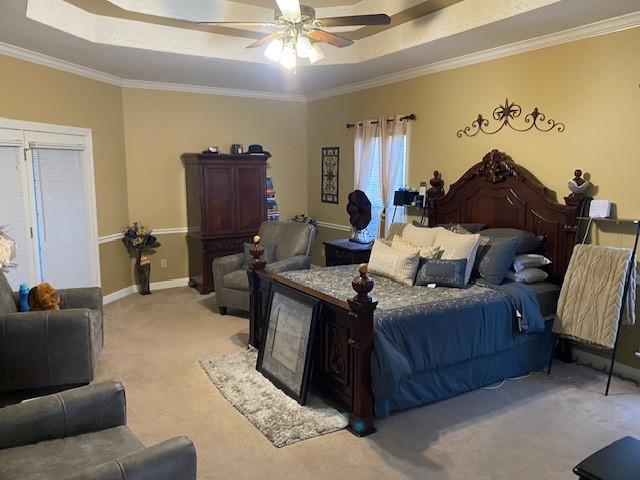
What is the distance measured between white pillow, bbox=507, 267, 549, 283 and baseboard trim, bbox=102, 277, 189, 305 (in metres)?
4.31

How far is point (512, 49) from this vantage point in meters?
4.34

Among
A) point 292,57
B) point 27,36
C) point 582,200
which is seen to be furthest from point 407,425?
point 27,36

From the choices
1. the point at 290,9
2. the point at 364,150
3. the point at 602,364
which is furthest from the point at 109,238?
the point at 602,364

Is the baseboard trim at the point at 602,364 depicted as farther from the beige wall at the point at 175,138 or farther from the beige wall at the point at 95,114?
the beige wall at the point at 95,114

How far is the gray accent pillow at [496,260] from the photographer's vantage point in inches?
152

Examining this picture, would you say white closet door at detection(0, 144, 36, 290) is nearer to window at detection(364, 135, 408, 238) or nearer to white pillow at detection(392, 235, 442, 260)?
white pillow at detection(392, 235, 442, 260)

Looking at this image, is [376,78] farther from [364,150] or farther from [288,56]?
[288,56]

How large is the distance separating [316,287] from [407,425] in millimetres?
1196

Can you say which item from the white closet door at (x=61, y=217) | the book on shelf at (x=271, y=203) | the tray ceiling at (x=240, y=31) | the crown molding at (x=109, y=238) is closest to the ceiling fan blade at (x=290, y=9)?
the tray ceiling at (x=240, y=31)

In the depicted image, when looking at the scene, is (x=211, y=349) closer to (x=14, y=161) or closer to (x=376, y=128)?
(x=14, y=161)

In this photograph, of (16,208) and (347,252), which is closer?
(16,208)

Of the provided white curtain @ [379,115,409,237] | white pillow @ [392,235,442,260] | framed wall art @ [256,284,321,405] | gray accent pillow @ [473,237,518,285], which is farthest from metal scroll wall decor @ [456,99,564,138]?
framed wall art @ [256,284,321,405]

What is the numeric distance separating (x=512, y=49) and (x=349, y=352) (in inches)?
123

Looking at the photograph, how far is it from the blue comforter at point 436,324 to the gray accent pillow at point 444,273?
0.07m
